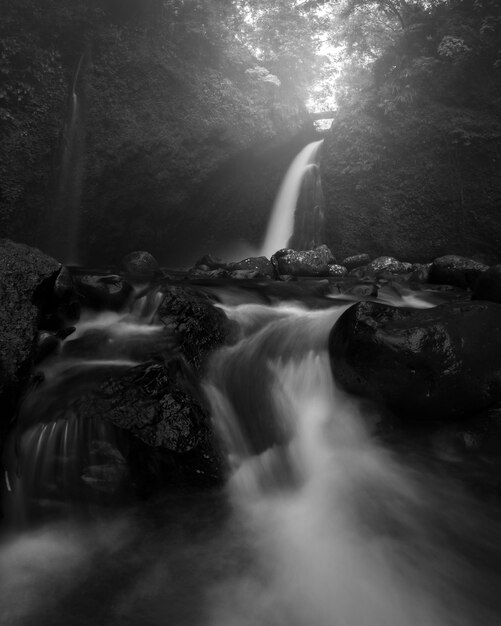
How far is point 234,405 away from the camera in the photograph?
387 centimetres

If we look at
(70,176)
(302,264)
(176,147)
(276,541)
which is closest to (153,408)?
(276,541)

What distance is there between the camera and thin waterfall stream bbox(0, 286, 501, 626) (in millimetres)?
2166

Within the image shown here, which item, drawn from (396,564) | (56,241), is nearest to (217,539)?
(396,564)

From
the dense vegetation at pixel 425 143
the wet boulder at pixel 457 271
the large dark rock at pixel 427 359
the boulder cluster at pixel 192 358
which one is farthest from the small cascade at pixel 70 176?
the wet boulder at pixel 457 271

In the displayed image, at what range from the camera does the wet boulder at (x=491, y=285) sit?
5.76 metres

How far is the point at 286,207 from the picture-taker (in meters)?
12.0

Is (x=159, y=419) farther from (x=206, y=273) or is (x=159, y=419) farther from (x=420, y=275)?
(x=420, y=275)

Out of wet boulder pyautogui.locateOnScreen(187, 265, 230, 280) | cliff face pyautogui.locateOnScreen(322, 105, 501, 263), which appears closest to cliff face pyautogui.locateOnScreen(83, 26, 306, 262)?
wet boulder pyautogui.locateOnScreen(187, 265, 230, 280)

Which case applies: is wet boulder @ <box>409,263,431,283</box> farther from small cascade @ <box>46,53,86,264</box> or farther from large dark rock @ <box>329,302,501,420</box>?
small cascade @ <box>46,53,86,264</box>

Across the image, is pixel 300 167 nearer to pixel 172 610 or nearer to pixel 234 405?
pixel 234 405

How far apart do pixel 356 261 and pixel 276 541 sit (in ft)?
28.4

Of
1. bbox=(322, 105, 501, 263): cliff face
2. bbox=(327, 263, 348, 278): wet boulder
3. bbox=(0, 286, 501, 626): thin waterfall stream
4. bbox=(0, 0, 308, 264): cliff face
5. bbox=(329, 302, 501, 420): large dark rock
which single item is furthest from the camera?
bbox=(322, 105, 501, 263): cliff face

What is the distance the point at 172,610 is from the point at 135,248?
9.37 metres

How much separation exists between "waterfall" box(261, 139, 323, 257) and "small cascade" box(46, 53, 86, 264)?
5.40 meters
